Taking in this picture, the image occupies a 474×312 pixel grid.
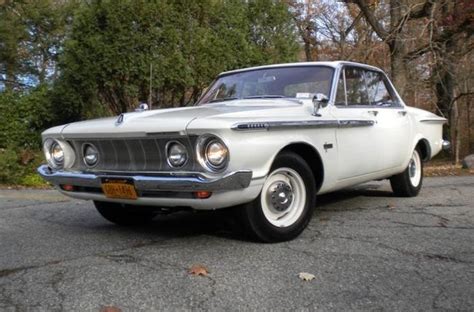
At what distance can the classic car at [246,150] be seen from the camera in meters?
4.05

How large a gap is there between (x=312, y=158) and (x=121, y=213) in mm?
1992

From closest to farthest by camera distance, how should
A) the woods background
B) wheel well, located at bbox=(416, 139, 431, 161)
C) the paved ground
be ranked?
the paved ground, wheel well, located at bbox=(416, 139, 431, 161), the woods background

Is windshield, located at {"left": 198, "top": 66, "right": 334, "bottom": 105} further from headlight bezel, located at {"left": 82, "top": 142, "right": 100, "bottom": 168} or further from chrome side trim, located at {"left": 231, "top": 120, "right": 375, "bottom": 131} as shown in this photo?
headlight bezel, located at {"left": 82, "top": 142, "right": 100, "bottom": 168}

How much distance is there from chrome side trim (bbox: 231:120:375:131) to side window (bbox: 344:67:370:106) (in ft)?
0.93

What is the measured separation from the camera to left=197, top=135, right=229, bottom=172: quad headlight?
4.00 metres

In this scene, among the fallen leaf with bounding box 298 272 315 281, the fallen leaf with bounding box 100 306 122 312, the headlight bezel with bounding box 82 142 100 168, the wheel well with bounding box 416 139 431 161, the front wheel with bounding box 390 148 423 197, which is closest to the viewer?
the fallen leaf with bounding box 100 306 122 312

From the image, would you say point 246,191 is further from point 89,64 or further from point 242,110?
point 89,64

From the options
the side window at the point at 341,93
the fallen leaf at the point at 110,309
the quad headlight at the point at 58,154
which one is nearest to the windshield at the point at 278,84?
the side window at the point at 341,93

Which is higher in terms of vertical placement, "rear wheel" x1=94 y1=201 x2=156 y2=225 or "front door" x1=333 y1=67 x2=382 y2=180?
"front door" x1=333 y1=67 x2=382 y2=180

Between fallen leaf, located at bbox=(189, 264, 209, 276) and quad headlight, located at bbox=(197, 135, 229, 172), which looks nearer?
fallen leaf, located at bbox=(189, 264, 209, 276)

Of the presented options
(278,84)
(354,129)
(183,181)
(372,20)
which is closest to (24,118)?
(372,20)

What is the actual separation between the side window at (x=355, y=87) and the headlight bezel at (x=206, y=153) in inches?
83.0

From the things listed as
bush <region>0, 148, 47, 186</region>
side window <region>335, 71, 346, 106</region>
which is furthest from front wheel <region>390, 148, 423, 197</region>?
bush <region>0, 148, 47, 186</region>

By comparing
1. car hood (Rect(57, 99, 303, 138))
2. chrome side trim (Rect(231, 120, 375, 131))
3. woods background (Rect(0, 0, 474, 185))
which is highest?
woods background (Rect(0, 0, 474, 185))
